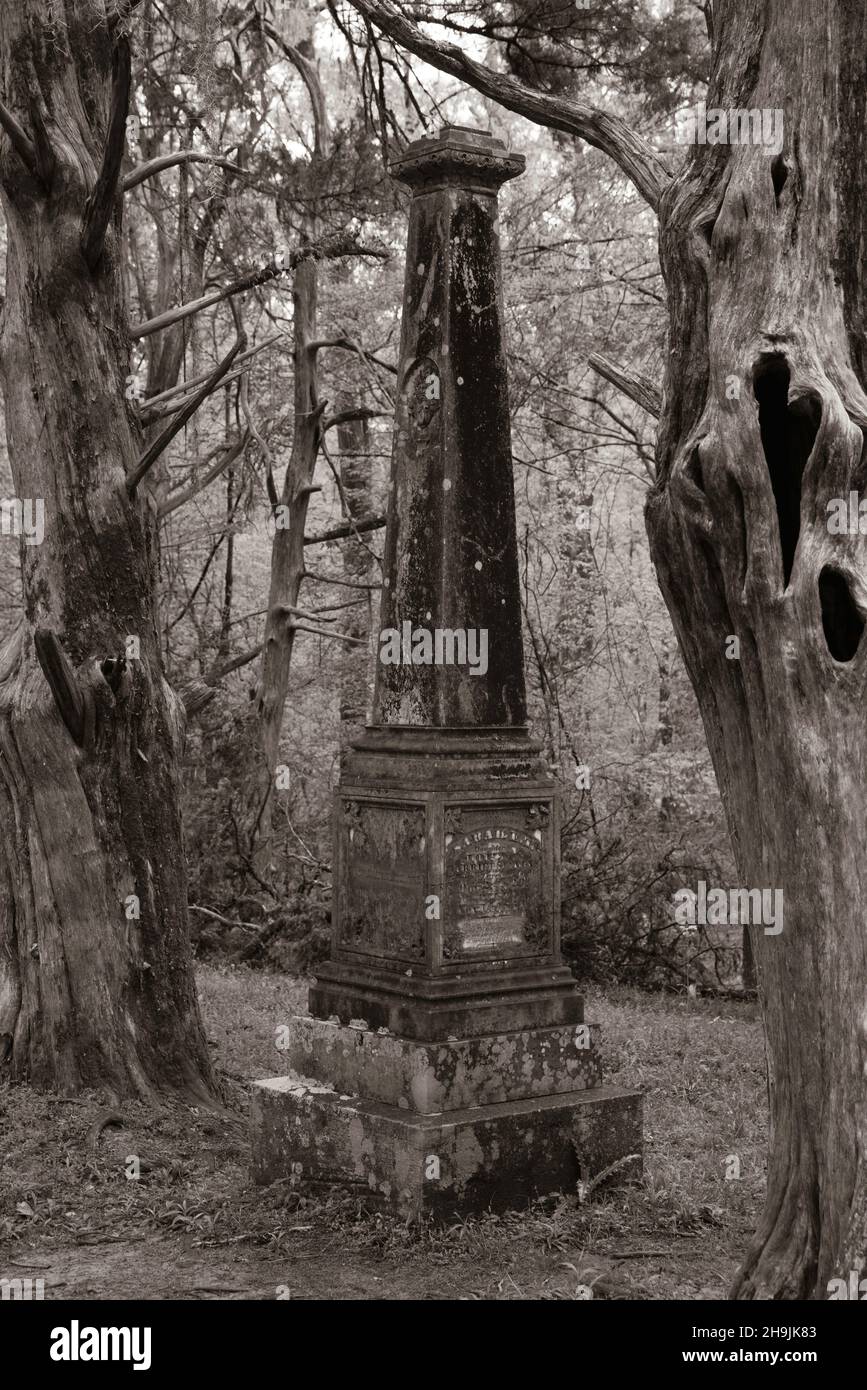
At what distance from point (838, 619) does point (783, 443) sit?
0.65 m

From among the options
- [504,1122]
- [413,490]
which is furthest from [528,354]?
[504,1122]

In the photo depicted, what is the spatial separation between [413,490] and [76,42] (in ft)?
12.3

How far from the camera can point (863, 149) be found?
5.02 m

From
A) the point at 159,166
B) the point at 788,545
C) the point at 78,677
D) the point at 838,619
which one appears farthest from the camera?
the point at 159,166

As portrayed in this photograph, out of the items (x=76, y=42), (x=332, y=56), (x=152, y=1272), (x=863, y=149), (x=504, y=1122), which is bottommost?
(x=152, y=1272)

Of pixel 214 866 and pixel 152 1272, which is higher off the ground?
Result: pixel 214 866

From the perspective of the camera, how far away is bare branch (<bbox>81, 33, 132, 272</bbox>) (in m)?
7.73

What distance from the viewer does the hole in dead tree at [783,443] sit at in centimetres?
493

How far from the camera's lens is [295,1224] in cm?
643

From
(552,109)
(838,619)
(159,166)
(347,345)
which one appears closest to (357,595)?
(347,345)

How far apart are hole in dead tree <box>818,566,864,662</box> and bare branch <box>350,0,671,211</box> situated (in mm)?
2024

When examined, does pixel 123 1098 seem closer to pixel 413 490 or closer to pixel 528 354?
pixel 413 490

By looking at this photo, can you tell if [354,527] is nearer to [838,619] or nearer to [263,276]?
[263,276]

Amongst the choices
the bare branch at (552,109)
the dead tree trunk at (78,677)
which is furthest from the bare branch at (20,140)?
the bare branch at (552,109)
